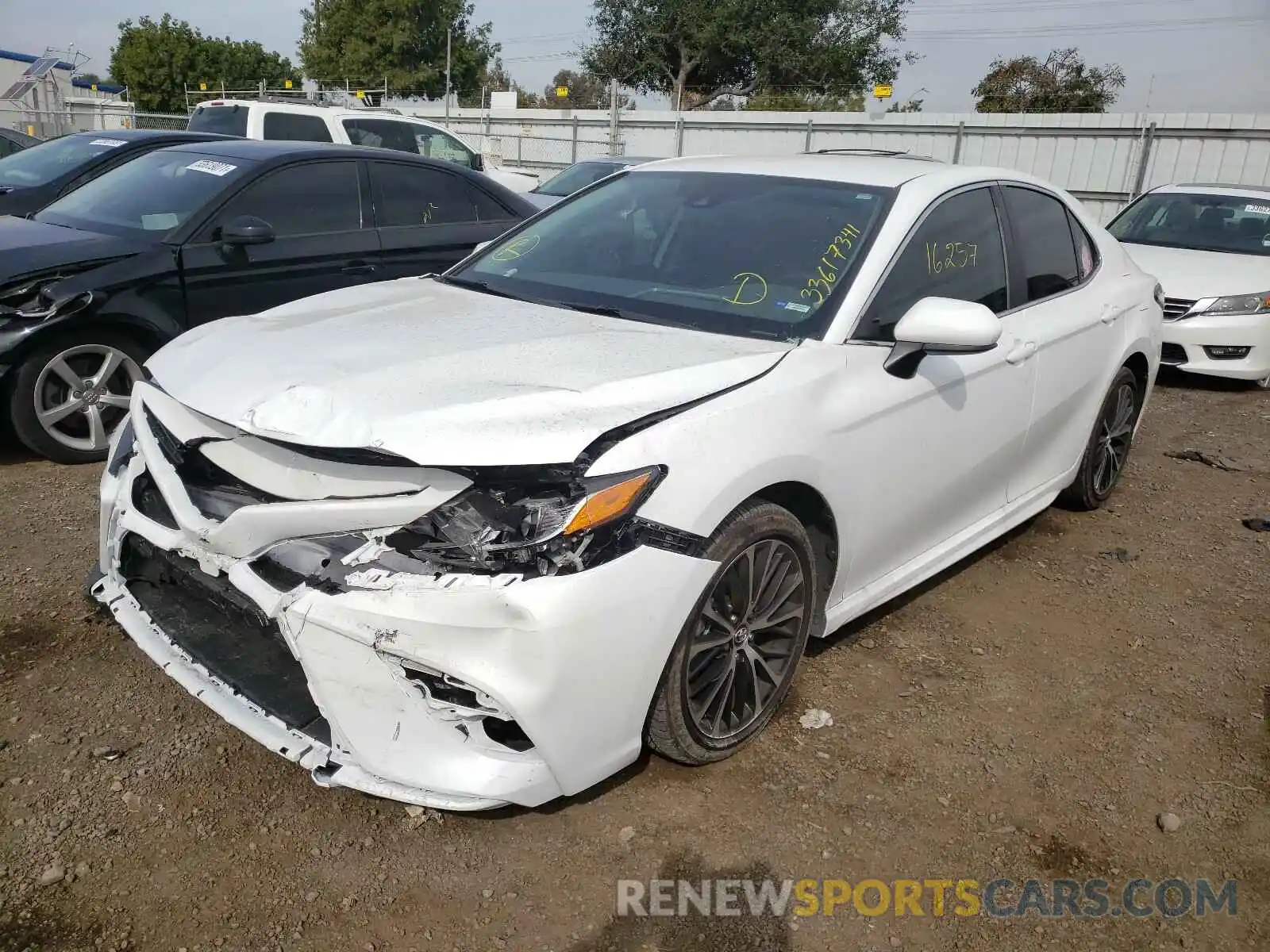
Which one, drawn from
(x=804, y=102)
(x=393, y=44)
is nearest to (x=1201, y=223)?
(x=804, y=102)

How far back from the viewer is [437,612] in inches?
86.5

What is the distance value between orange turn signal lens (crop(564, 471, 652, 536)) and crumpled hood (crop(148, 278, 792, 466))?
118 mm

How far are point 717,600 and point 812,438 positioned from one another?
0.53m

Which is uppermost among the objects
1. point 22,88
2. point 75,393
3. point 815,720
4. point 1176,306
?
point 22,88

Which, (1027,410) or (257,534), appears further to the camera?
(1027,410)

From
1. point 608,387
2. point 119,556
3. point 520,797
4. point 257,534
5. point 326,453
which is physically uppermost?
point 608,387

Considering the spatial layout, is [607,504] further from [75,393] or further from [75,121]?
[75,121]

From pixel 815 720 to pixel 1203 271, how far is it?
6.86 metres

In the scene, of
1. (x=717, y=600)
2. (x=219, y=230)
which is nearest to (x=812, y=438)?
(x=717, y=600)

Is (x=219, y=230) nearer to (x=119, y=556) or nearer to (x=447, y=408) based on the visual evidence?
(x=119, y=556)

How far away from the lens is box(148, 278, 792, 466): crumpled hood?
234 cm

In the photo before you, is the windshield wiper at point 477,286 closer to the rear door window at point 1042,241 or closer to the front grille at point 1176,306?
the rear door window at point 1042,241

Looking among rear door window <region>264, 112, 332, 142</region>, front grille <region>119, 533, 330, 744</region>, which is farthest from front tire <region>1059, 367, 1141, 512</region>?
rear door window <region>264, 112, 332, 142</region>

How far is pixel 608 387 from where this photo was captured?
252 centimetres
